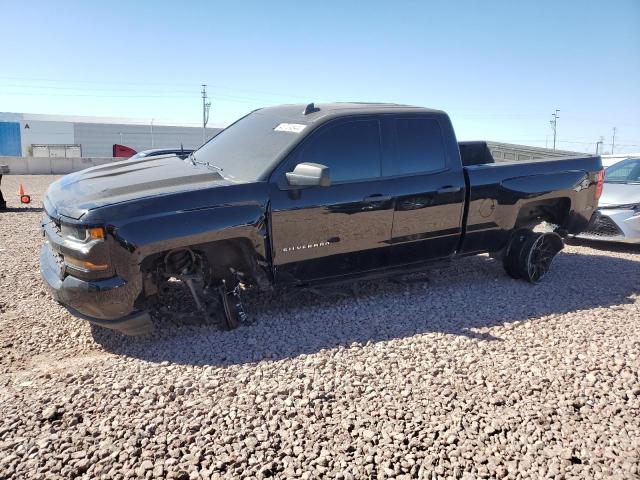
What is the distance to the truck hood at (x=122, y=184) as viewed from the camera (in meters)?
3.53

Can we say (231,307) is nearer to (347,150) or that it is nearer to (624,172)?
(347,150)

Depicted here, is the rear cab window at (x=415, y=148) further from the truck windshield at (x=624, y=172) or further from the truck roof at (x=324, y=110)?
the truck windshield at (x=624, y=172)

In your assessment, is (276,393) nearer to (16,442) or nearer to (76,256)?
(16,442)

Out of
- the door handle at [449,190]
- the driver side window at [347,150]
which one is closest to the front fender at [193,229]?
the driver side window at [347,150]

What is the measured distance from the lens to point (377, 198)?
4.37 m

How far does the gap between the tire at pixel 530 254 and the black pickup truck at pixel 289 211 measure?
0.02m

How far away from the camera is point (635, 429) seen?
2.79m

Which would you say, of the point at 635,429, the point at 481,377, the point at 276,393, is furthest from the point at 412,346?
the point at 635,429

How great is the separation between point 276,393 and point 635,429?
215 centimetres

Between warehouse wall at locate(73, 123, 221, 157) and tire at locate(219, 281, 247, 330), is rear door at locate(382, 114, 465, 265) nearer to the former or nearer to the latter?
tire at locate(219, 281, 247, 330)

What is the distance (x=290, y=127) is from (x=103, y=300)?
2188 millimetres

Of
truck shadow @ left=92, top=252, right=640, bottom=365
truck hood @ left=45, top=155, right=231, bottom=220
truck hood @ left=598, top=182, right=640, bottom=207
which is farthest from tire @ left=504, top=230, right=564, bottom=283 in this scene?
truck hood @ left=45, top=155, right=231, bottom=220

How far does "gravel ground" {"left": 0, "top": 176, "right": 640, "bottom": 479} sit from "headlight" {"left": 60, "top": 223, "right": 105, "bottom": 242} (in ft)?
3.01

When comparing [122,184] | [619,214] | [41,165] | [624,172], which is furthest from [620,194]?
[41,165]
